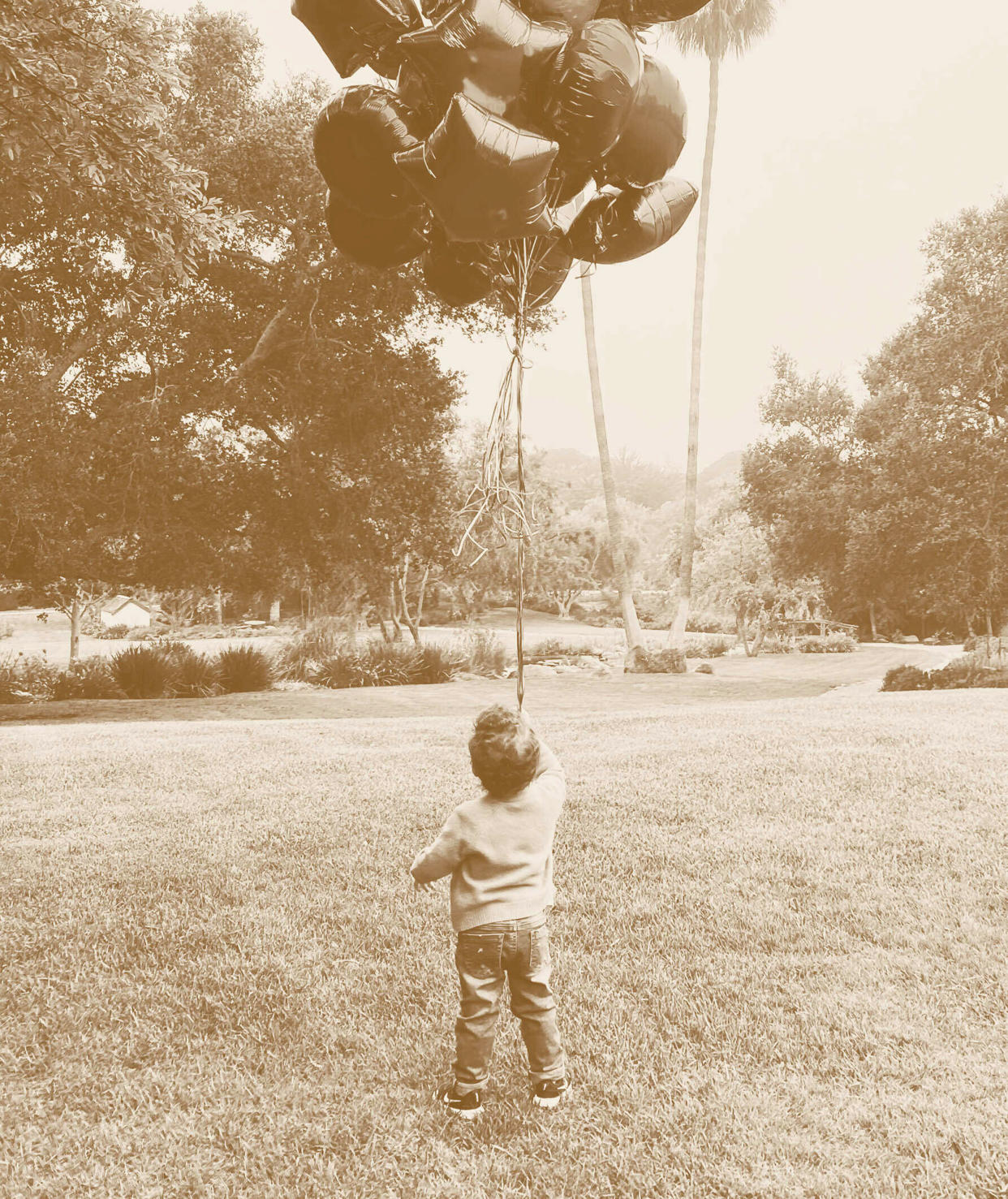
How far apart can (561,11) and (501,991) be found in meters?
3.05

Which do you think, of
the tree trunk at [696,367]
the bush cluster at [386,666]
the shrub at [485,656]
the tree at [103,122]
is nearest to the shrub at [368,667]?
the bush cluster at [386,666]

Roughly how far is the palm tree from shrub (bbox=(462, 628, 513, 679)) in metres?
4.33

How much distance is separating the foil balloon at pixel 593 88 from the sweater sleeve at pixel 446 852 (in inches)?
88.3

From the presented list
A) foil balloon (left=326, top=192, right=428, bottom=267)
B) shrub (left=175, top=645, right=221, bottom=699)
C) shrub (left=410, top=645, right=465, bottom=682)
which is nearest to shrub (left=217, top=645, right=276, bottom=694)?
shrub (left=175, top=645, right=221, bottom=699)

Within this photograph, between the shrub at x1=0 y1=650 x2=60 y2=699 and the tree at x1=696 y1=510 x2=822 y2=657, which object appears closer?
the shrub at x1=0 y1=650 x2=60 y2=699

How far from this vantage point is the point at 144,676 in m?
14.9

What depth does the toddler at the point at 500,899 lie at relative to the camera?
2561mm

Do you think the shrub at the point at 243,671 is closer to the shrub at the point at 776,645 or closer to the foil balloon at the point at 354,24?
the foil balloon at the point at 354,24

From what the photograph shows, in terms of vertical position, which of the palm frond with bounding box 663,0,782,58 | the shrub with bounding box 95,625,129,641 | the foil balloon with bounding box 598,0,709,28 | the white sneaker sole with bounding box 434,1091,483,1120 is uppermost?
the palm frond with bounding box 663,0,782,58

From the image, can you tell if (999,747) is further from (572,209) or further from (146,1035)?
(146,1035)

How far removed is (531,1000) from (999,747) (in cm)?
613

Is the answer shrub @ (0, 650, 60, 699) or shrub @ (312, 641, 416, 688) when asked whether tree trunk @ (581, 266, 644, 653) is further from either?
shrub @ (0, 650, 60, 699)

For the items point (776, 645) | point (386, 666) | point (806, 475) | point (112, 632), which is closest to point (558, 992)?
point (386, 666)

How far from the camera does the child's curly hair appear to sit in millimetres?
2547
